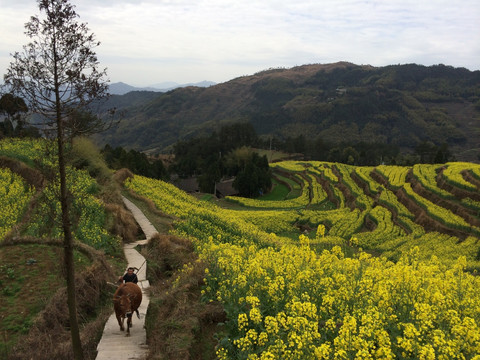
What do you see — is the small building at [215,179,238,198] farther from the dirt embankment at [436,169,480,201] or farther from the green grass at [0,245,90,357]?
the green grass at [0,245,90,357]

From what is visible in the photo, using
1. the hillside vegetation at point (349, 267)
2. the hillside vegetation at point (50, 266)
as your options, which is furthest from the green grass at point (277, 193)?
the hillside vegetation at point (50, 266)

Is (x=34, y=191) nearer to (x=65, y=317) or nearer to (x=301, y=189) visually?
(x=65, y=317)

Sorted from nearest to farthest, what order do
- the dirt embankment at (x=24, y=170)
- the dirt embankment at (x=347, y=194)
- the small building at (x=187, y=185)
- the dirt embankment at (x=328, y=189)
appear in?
the dirt embankment at (x=24, y=170)
the dirt embankment at (x=347, y=194)
the dirt embankment at (x=328, y=189)
the small building at (x=187, y=185)

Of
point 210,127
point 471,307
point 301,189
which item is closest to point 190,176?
point 301,189

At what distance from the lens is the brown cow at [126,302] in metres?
8.72

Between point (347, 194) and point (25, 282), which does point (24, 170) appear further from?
point (347, 194)

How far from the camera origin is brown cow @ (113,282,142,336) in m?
8.72

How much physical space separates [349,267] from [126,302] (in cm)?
537

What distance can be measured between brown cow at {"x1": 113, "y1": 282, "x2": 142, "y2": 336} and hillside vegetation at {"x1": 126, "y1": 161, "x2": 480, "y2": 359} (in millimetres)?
1251

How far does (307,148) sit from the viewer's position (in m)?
103

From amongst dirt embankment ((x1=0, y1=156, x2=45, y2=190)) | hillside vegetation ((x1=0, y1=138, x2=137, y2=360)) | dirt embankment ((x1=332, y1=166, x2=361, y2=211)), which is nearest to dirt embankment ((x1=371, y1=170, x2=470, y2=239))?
dirt embankment ((x1=332, y1=166, x2=361, y2=211))

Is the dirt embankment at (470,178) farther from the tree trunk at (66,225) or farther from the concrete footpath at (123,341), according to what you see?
the tree trunk at (66,225)

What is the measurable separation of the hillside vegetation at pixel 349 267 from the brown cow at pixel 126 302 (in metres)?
1.25

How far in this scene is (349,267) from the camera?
8750 mm
